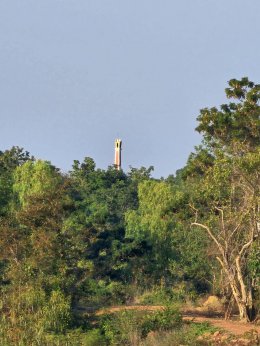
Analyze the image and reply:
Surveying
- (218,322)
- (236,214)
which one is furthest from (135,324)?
(236,214)

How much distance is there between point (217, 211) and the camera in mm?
33594

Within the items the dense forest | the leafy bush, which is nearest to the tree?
the dense forest

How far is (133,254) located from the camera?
135 feet

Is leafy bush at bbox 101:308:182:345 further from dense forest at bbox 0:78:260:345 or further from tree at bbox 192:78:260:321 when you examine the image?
tree at bbox 192:78:260:321

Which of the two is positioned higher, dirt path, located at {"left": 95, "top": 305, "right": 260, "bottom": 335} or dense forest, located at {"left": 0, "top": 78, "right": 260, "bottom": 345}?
dense forest, located at {"left": 0, "top": 78, "right": 260, "bottom": 345}

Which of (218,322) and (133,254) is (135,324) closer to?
(218,322)

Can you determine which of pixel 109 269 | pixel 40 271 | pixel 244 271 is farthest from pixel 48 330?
pixel 109 269

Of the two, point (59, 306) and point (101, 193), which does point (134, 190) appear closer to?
point (101, 193)

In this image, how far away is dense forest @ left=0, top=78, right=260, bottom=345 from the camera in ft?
95.8

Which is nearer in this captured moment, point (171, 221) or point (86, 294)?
point (86, 294)

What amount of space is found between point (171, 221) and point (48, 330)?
65.3 ft

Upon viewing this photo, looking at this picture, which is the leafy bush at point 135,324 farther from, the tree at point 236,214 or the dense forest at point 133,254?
the tree at point 236,214

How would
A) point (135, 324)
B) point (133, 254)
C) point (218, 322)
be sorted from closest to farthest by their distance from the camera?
point (135, 324) → point (218, 322) → point (133, 254)


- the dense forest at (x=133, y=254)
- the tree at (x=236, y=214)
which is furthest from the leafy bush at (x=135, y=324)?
the tree at (x=236, y=214)
